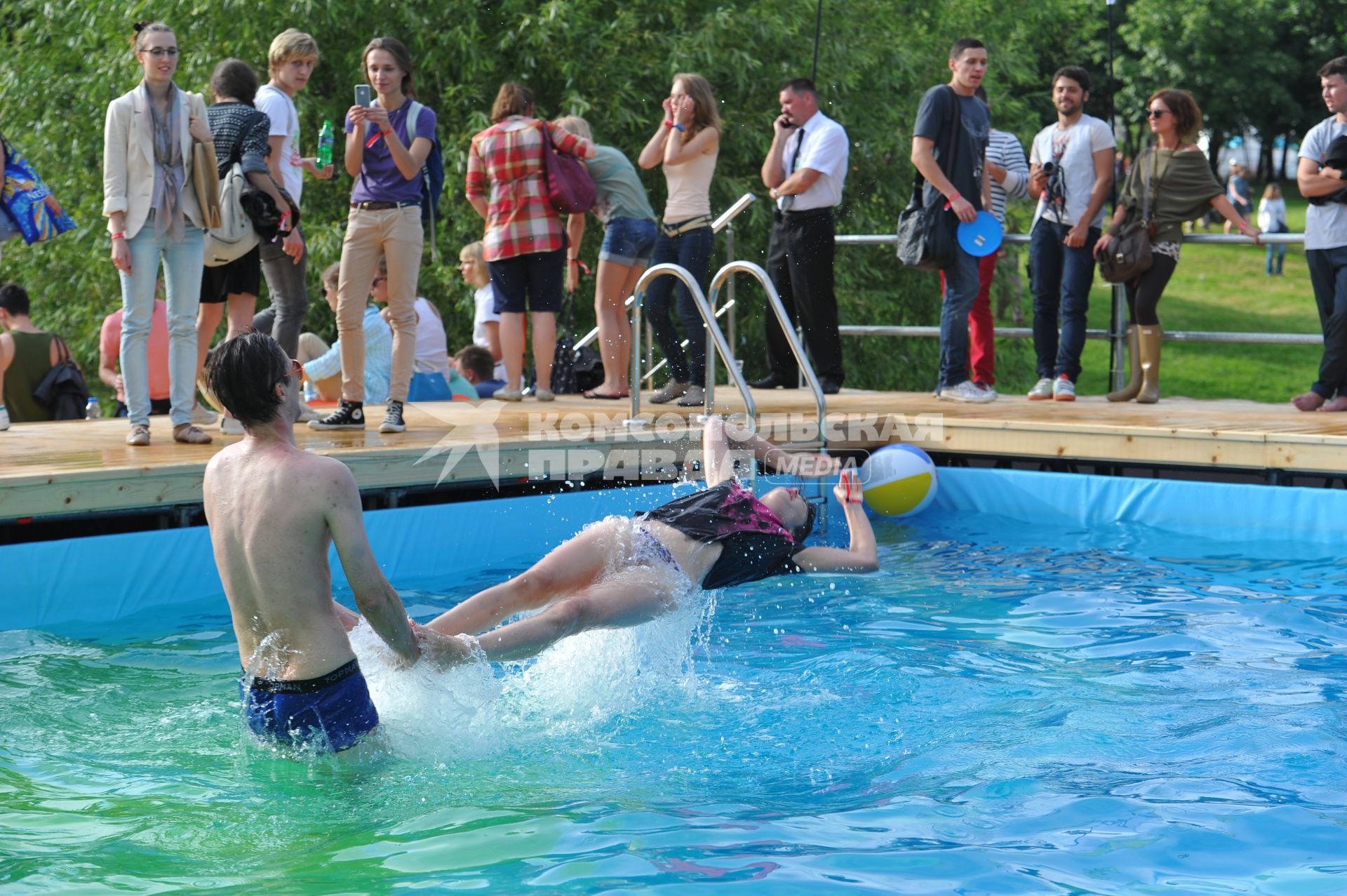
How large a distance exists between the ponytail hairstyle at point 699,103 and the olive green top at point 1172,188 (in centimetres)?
269

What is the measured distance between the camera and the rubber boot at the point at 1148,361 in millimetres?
8984

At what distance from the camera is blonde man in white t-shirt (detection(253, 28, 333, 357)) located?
7.32 metres

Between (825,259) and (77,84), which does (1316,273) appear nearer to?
(825,259)

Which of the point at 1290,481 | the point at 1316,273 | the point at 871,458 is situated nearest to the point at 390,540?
the point at 871,458

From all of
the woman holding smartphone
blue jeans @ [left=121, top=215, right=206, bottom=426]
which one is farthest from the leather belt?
blue jeans @ [left=121, top=215, right=206, bottom=426]

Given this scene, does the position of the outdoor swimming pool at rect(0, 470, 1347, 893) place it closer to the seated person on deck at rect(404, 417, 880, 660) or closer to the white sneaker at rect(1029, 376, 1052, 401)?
the seated person on deck at rect(404, 417, 880, 660)

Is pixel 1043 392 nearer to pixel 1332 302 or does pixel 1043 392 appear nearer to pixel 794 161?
pixel 1332 302

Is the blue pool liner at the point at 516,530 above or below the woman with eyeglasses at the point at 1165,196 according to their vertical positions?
below

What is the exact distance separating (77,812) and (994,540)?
5316 mm

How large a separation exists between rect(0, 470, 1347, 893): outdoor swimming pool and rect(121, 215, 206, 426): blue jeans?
1.19 meters

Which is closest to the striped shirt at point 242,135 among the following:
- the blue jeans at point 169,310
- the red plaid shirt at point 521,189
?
the blue jeans at point 169,310

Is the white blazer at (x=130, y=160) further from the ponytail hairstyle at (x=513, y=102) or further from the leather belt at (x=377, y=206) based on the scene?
the ponytail hairstyle at (x=513, y=102)

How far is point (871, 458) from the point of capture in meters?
8.30

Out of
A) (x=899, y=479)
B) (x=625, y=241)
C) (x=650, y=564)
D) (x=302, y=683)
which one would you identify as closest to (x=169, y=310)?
(x=625, y=241)
